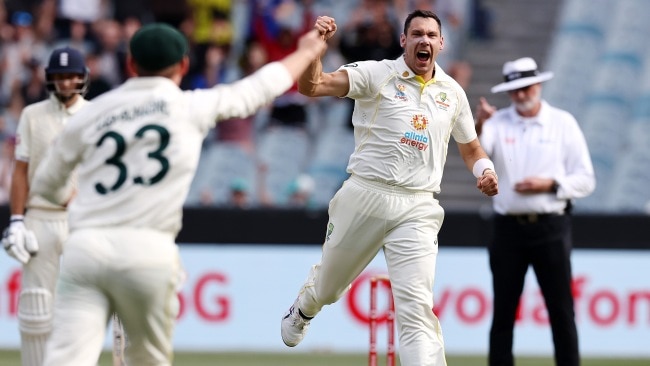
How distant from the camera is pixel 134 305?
238 inches

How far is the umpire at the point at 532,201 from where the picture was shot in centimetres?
965

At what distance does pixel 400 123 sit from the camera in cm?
801

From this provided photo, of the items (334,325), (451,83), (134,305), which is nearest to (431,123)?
(451,83)

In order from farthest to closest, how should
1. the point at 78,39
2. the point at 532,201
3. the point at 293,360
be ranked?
the point at 78,39 → the point at 293,360 → the point at 532,201

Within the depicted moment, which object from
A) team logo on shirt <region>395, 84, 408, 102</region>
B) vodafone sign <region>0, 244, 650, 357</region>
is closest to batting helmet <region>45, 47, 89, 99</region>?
team logo on shirt <region>395, 84, 408, 102</region>

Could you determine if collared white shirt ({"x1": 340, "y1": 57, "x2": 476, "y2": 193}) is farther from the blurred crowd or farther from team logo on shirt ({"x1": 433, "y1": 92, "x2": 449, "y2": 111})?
the blurred crowd

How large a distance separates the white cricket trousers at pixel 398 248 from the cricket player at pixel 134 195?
6.61ft

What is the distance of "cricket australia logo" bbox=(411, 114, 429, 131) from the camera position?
26.2ft

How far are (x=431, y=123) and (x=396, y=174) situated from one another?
364mm

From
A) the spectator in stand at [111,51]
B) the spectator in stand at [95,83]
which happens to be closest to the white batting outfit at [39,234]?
the spectator in stand at [95,83]

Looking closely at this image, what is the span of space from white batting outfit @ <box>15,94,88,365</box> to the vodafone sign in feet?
14.6

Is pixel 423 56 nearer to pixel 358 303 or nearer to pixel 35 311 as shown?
pixel 35 311

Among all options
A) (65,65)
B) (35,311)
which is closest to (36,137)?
(65,65)

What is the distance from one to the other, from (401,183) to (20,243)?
2.32 meters
